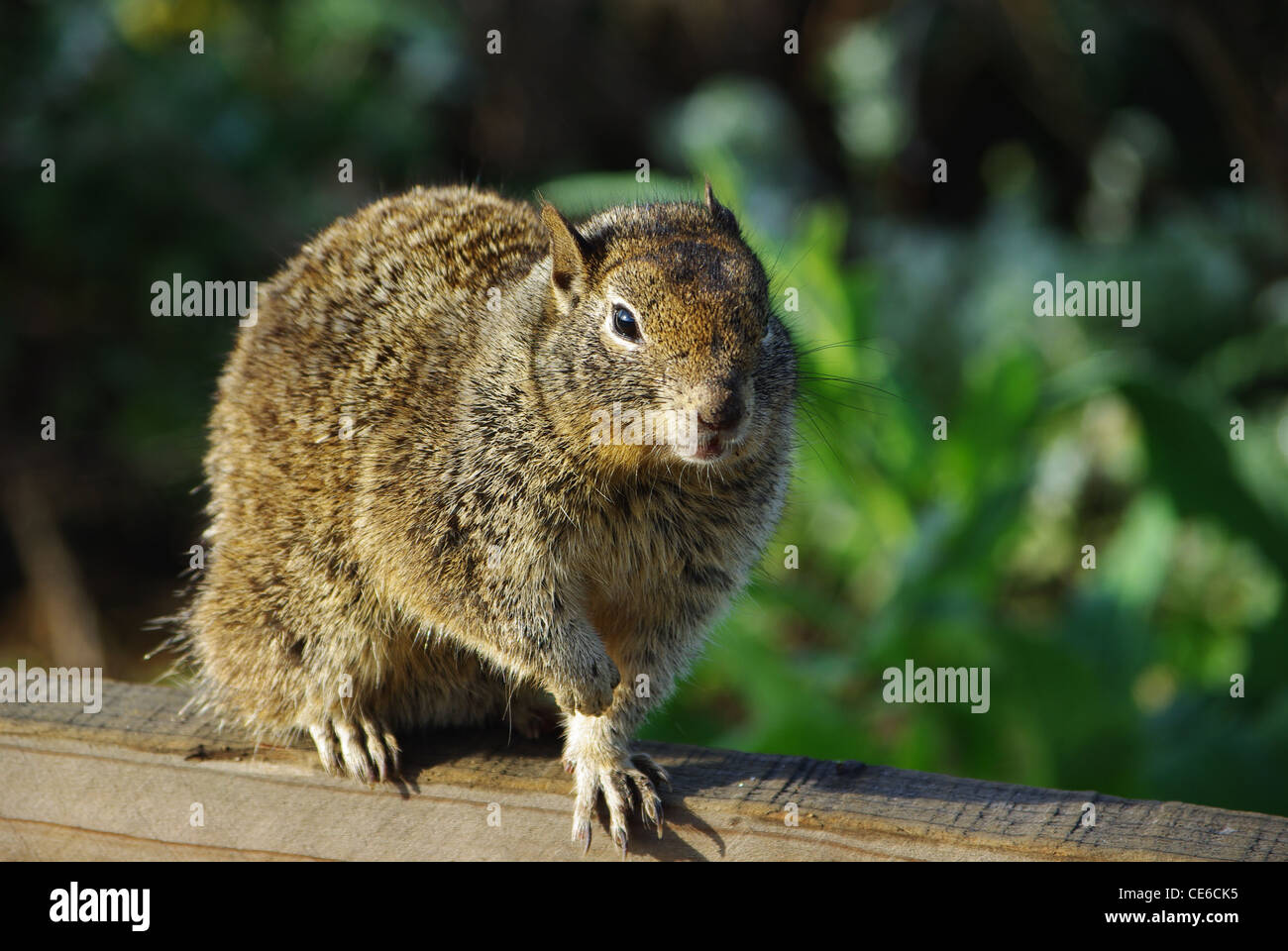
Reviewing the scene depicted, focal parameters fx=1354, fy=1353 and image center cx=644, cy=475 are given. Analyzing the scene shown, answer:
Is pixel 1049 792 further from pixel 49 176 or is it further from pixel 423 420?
pixel 49 176

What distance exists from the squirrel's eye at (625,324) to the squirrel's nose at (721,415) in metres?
0.25

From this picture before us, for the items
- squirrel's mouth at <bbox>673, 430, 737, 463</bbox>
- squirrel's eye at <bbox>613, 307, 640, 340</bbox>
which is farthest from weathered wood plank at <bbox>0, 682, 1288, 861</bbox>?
squirrel's eye at <bbox>613, 307, 640, 340</bbox>

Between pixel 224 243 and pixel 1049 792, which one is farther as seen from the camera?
pixel 224 243

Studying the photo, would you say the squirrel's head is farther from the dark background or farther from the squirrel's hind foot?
the squirrel's hind foot

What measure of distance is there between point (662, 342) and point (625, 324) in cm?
11

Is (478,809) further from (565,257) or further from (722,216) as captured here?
(722,216)

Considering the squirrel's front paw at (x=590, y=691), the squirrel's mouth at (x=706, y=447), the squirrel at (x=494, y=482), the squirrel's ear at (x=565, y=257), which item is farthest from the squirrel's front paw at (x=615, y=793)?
the squirrel's ear at (x=565, y=257)

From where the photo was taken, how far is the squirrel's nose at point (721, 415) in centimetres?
235

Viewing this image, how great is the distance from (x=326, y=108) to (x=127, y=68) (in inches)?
37.4

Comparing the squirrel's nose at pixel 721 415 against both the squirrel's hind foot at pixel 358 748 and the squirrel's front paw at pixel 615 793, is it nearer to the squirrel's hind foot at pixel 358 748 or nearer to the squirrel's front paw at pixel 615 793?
the squirrel's front paw at pixel 615 793

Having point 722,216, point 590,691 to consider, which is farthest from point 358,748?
point 722,216

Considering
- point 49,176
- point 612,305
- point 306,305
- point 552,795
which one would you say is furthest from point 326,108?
point 552,795

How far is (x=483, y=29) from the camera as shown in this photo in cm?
775
